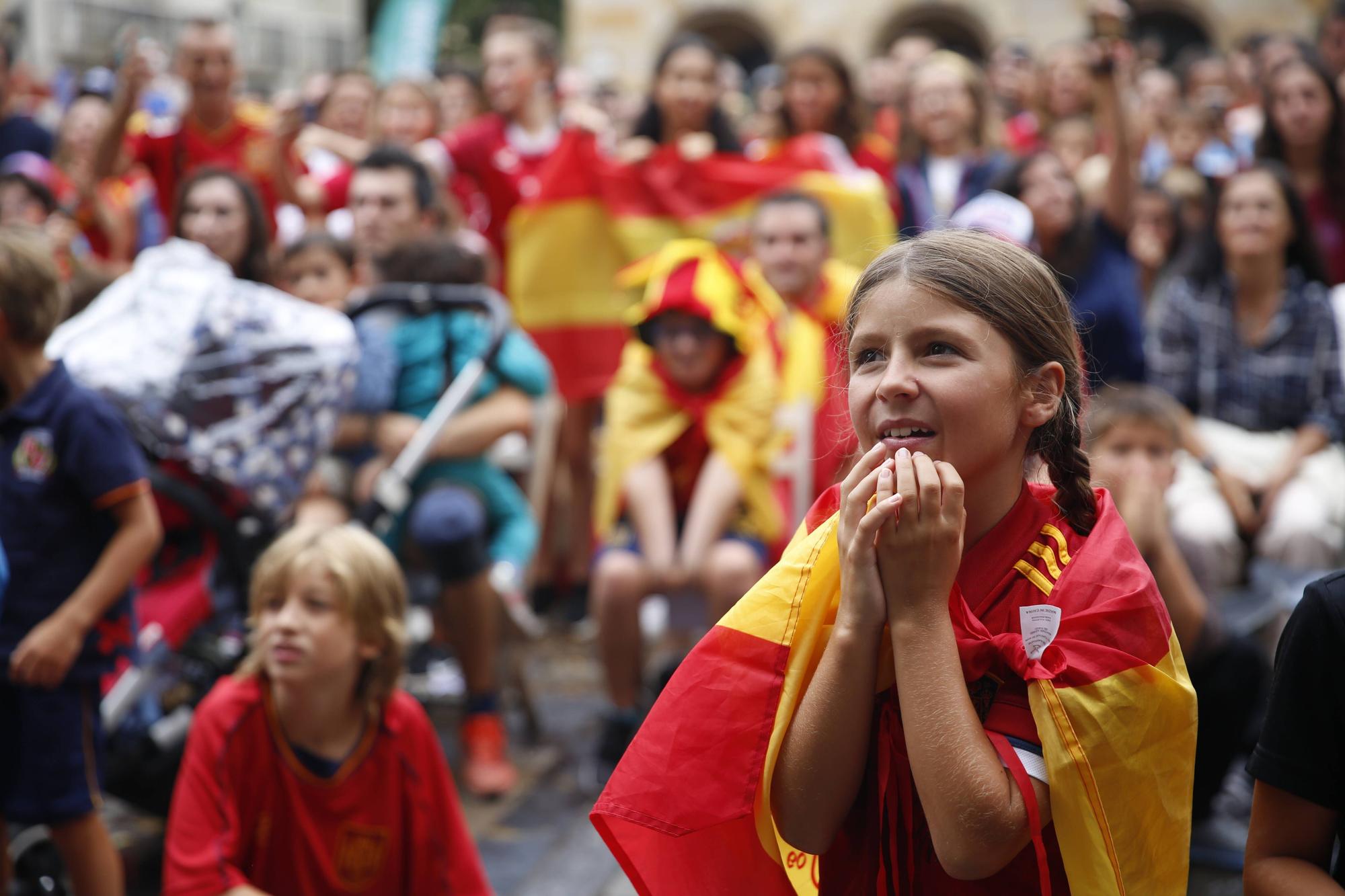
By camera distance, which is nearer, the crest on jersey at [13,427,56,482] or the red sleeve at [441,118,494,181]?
the crest on jersey at [13,427,56,482]

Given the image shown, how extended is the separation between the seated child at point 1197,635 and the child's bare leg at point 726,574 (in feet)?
3.68

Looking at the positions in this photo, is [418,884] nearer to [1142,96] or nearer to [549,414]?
[549,414]

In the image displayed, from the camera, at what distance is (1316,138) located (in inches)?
239

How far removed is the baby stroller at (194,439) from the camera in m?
3.79

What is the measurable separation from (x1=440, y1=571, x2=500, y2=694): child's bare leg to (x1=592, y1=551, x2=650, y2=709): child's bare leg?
365 mm

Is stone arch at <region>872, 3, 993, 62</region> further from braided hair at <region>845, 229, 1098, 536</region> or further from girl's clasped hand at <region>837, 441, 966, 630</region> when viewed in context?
girl's clasped hand at <region>837, 441, 966, 630</region>

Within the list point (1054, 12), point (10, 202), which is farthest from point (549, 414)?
point (1054, 12)

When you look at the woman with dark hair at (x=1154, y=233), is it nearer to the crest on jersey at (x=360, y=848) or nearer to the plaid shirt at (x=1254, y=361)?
the plaid shirt at (x=1254, y=361)

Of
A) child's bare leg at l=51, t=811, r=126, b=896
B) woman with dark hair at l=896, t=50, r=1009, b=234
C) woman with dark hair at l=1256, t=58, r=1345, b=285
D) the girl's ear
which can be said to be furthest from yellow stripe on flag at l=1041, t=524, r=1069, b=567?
woman with dark hair at l=896, t=50, r=1009, b=234

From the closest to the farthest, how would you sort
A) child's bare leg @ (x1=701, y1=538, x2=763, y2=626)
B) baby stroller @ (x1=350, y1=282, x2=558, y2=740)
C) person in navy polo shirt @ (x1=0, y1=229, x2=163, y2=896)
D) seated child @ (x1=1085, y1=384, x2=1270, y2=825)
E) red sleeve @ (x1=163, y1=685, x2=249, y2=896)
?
red sleeve @ (x1=163, y1=685, x2=249, y2=896)
person in navy polo shirt @ (x1=0, y1=229, x2=163, y2=896)
seated child @ (x1=1085, y1=384, x2=1270, y2=825)
baby stroller @ (x1=350, y1=282, x2=558, y2=740)
child's bare leg @ (x1=701, y1=538, x2=763, y2=626)

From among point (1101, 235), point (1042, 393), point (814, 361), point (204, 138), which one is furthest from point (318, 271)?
point (1042, 393)

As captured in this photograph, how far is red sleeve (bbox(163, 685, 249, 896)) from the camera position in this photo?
9.49ft

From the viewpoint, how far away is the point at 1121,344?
5.34 m

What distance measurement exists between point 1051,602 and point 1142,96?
8.02 meters
